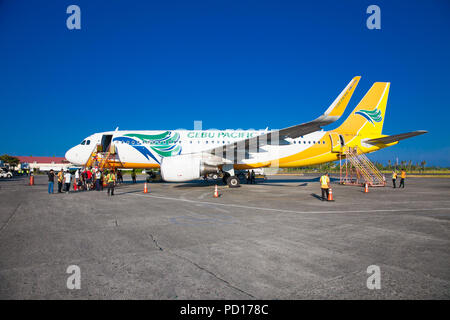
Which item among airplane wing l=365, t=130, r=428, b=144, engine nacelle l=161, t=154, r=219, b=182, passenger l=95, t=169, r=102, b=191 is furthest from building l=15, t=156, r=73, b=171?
airplane wing l=365, t=130, r=428, b=144

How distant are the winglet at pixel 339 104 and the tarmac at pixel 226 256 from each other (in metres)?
5.52

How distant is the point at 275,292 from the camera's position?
2748 millimetres

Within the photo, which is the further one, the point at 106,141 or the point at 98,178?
the point at 106,141

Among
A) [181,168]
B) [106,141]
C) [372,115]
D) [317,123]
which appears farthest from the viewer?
[106,141]

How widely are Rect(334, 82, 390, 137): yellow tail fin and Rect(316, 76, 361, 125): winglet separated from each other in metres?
8.70

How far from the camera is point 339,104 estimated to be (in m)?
11.4

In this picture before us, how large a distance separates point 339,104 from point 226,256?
33.1ft

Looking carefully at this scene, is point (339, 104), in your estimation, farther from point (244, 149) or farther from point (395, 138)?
point (395, 138)

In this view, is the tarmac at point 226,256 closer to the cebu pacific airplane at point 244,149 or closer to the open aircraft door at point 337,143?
the cebu pacific airplane at point 244,149

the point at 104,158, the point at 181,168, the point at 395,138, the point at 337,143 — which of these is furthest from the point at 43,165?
the point at 395,138

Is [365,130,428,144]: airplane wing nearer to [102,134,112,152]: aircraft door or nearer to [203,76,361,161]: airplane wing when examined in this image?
[203,76,361,161]: airplane wing

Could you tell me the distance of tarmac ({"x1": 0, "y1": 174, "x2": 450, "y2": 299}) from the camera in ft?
9.27
